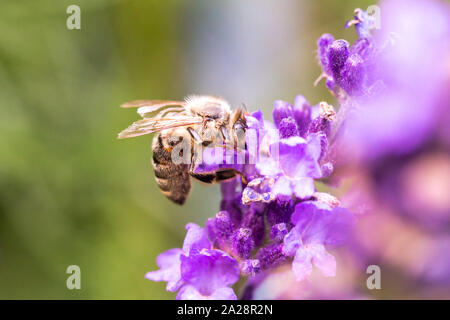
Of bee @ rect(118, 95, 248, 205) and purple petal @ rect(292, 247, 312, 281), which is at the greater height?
bee @ rect(118, 95, 248, 205)

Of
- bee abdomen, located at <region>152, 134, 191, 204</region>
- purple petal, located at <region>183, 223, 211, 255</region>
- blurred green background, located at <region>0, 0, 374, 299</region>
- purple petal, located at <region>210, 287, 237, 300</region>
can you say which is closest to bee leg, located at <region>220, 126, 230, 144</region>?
bee abdomen, located at <region>152, 134, 191, 204</region>

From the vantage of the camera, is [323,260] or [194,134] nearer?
[323,260]

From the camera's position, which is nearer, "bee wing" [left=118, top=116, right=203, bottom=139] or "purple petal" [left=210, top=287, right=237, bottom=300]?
"purple petal" [left=210, top=287, right=237, bottom=300]

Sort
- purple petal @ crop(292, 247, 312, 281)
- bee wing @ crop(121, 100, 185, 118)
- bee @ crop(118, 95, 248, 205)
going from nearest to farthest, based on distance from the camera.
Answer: purple petal @ crop(292, 247, 312, 281) < bee @ crop(118, 95, 248, 205) < bee wing @ crop(121, 100, 185, 118)

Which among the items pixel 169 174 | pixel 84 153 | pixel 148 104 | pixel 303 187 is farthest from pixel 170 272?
pixel 84 153

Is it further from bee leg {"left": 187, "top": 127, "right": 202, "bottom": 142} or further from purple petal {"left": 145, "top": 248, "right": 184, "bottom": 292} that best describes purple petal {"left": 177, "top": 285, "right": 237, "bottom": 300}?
bee leg {"left": 187, "top": 127, "right": 202, "bottom": 142}

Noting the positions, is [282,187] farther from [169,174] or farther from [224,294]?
[169,174]

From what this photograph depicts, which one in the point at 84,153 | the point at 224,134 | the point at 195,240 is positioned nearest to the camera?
the point at 195,240

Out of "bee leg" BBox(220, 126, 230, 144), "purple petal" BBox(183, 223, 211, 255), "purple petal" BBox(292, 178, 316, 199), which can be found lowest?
"purple petal" BBox(183, 223, 211, 255)

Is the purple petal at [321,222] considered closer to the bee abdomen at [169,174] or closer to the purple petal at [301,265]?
the purple petal at [301,265]
